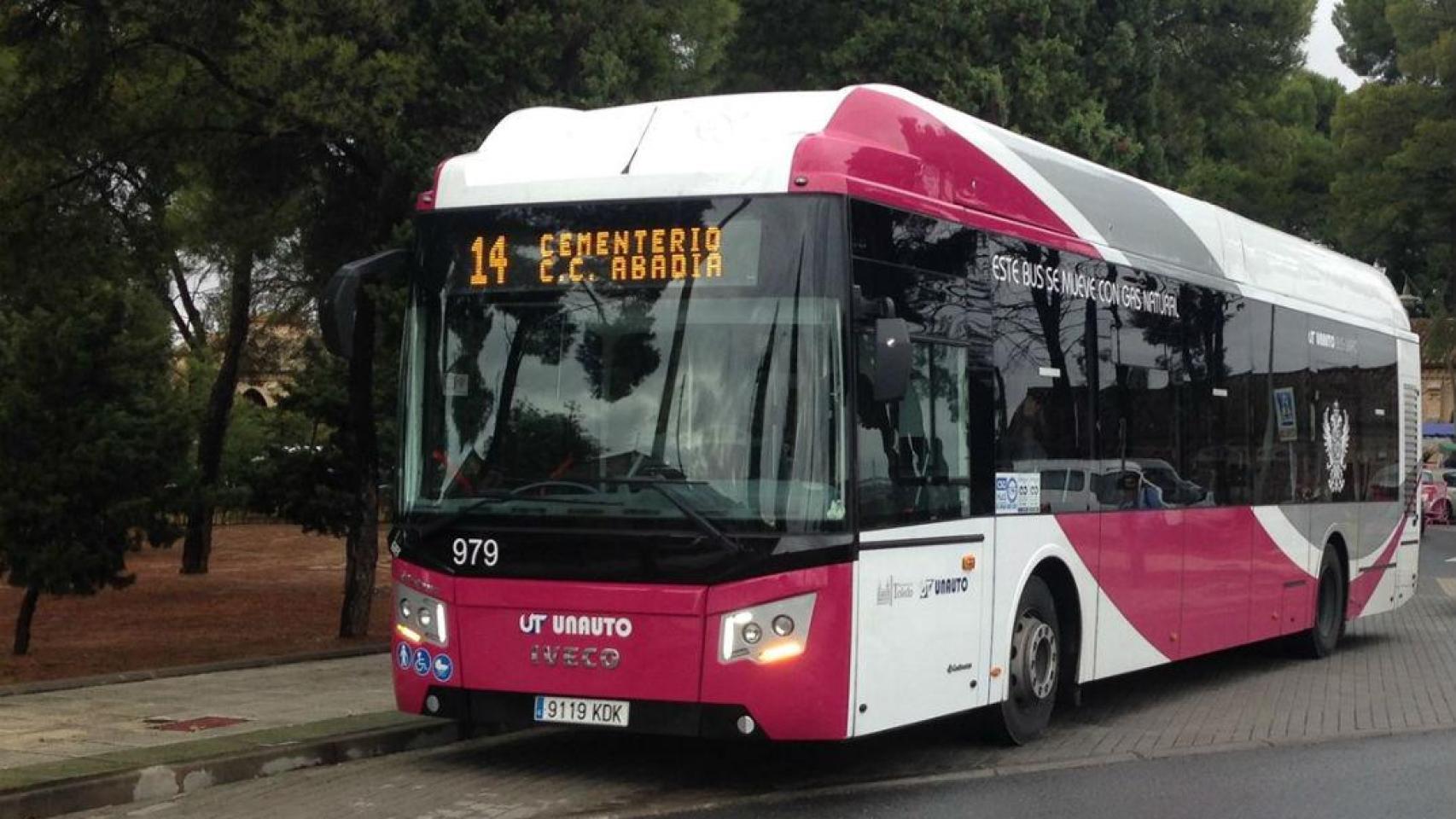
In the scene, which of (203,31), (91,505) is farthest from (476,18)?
(91,505)

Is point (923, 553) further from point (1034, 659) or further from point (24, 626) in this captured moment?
point (24, 626)

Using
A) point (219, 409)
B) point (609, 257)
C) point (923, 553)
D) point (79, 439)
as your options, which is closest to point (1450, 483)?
point (219, 409)

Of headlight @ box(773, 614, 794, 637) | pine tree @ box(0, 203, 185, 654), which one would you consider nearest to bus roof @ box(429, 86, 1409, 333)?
headlight @ box(773, 614, 794, 637)

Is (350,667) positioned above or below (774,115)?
below

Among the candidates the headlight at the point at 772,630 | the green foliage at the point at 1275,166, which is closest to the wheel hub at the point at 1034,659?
the headlight at the point at 772,630

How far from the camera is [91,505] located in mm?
19344

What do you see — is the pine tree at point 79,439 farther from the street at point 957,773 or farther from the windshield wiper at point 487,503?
the windshield wiper at point 487,503

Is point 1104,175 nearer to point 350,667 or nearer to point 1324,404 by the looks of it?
point 1324,404

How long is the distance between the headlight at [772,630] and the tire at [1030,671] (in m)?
2.20

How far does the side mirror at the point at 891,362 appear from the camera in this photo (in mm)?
8867

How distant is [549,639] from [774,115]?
2.85 metres

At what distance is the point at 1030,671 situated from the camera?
11.1 meters

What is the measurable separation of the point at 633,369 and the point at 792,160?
4.12 ft

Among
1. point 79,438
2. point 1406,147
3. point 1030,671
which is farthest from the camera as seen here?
point 1406,147
